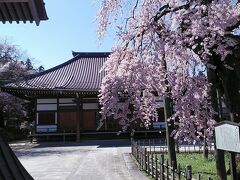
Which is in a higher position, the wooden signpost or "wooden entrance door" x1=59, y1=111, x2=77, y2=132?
"wooden entrance door" x1=59, y1=111, x2=77, y2=132

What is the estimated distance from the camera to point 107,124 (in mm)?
29156

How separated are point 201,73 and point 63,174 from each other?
667 cm

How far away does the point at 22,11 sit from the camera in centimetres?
636

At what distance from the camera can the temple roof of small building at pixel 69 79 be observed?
27.5 metres

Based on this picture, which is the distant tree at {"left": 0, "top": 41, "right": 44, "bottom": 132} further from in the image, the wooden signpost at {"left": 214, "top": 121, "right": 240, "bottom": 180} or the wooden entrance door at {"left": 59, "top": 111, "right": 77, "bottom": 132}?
the wooden signpost at {"left": 214, "top": 121, "right": 240, "bottom": 180}

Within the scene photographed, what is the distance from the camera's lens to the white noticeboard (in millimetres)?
5419

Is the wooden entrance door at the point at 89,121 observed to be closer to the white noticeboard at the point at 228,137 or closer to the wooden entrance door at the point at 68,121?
the wooden entrance door at the point at 68,121

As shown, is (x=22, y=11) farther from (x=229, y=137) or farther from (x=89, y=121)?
(x=89, y=121)

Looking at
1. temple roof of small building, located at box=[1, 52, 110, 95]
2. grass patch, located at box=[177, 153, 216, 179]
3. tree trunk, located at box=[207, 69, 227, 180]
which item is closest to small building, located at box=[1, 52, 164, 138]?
temple roof of small building, located at box=[1, 52, 110, 95]

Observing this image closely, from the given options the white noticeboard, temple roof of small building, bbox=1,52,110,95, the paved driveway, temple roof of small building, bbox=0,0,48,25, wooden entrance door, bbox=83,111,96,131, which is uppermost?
temple roof of small building, bbox=1,52,110,95

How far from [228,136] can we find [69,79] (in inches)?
981

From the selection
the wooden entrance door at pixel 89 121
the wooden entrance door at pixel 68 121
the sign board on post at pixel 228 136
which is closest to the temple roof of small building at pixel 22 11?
the sign board on post at pixel 228 136

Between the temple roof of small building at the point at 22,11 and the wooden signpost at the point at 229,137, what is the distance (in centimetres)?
350

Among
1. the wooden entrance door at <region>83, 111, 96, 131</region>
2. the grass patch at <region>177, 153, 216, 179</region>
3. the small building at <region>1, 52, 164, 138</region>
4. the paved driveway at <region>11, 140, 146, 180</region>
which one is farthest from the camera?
the wooden entrance door at <region>83, 111, 96, 131</region>
